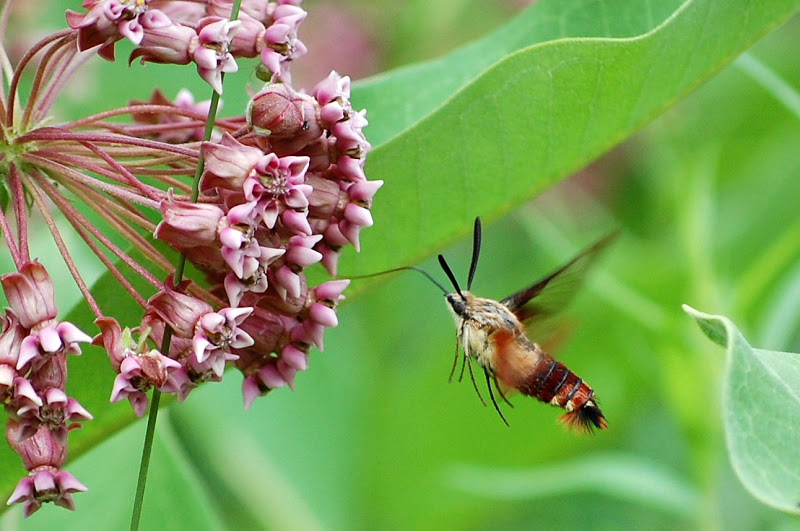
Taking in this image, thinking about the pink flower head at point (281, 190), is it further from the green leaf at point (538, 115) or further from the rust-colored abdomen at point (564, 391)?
the rust-colored abdomen at point (564, 391)

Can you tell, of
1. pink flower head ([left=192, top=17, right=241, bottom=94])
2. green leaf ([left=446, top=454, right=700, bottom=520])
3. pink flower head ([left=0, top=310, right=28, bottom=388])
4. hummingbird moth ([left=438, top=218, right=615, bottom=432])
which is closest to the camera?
pink flower head ([left=0, top=310, right=28, bottom=388])

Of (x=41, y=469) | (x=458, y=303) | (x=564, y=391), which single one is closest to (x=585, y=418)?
(x=564, y=391)

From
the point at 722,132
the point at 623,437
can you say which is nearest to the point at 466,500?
the point at 623,437

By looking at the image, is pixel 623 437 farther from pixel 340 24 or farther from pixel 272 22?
pixel 272 22

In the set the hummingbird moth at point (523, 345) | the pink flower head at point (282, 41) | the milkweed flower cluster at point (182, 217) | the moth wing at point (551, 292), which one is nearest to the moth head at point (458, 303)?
the hummingbird moth at point (523, 345)

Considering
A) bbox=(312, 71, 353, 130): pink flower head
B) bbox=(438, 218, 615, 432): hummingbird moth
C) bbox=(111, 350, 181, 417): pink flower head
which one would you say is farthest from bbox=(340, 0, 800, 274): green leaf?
bbox=(111, 350, 181, 417): pink flower head

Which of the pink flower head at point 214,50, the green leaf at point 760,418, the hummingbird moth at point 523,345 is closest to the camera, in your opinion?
the green leaf at point 760,418

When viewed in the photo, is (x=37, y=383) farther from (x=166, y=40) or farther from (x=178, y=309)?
(x=166, y=40)

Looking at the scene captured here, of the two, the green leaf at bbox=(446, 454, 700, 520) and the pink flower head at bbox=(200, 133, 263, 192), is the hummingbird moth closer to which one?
the green leaf at bbox=(446, 454, 700, 520)
